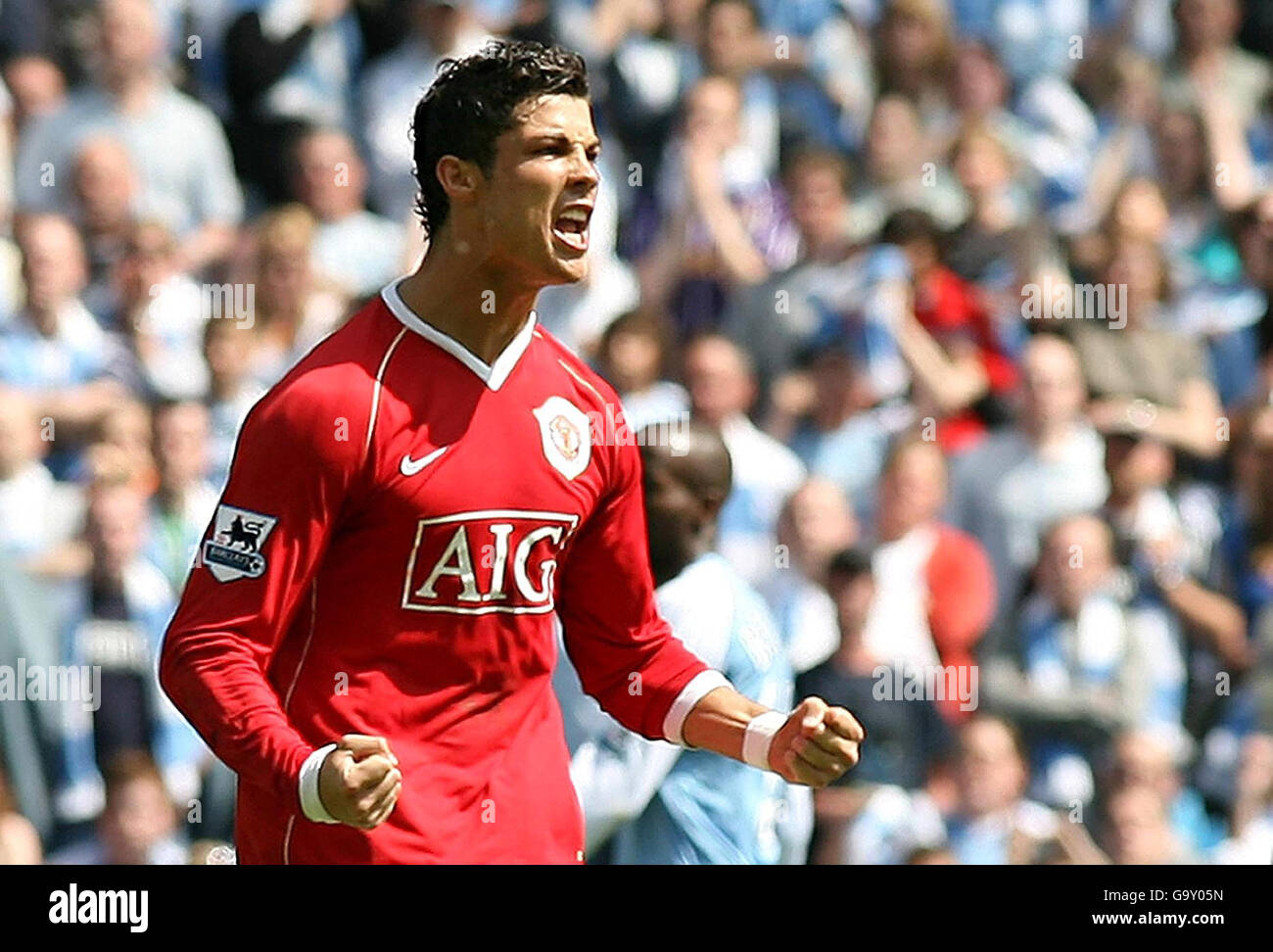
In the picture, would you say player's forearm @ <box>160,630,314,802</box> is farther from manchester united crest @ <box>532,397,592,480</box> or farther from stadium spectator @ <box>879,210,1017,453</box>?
stadium spectator @ <box>879,210,1017,453</box>

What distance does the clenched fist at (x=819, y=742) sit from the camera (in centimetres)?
342

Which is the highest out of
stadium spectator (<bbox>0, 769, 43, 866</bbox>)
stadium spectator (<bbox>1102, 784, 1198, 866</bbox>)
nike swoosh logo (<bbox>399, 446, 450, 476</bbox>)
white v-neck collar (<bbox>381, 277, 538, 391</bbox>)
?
white v-neck collar (<bbox>381, 277, 538, 391</bbox>)

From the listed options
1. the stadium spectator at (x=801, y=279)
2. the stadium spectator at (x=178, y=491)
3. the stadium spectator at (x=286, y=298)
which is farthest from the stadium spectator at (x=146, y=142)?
the stadium spectator at (x=801, y=279)

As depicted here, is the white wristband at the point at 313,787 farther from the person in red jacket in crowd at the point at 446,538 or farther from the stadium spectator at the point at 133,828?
the stadium spectator at the point at 133,828

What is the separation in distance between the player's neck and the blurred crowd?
2.38 meters

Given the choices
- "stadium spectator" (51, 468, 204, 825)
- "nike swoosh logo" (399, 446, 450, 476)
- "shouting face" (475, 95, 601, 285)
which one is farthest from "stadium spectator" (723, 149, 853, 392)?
"nike swoosh logo" (399, 446, 450, 476)

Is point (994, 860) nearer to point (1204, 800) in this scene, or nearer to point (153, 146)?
point (1204, 800)

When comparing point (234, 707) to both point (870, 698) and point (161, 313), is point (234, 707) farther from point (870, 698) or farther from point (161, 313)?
point (161, 313)

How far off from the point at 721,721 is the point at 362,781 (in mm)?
740

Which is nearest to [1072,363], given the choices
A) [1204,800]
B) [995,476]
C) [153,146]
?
[995,476]

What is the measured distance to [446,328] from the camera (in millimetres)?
3656

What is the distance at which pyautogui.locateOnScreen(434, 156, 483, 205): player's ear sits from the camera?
3.65 meters

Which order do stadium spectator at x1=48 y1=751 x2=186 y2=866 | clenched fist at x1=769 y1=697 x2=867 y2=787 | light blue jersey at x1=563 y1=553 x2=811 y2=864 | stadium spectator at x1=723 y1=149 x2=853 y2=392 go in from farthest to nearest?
1. stadium spectator at x1=723 y1=149 x2=853 y2=392
2. stadium spectator at x1=48 y1=751 x2=186 y2=866
3. light blue jersey at x1=563 y1=553 x2=811 y2=864
4. clenched fist at x1=769 y1=697 x2=867 y2=787

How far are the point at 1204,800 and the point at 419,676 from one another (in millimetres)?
3480
